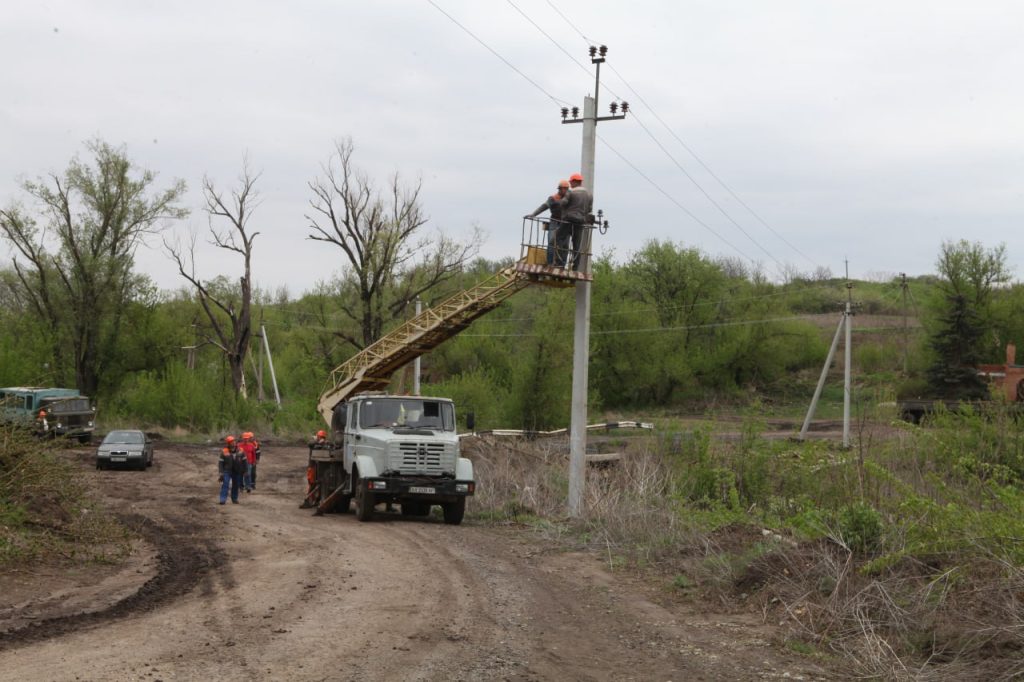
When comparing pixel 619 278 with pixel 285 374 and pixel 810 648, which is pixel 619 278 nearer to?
pixel 285 374

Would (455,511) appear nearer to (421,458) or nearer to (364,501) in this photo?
(421,458)

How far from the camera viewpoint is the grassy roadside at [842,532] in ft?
28.6

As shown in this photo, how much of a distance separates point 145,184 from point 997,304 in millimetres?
53423

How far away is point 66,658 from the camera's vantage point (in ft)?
27.3

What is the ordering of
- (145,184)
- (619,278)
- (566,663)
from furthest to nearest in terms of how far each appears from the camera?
(619,278), (145,184), (566,663)

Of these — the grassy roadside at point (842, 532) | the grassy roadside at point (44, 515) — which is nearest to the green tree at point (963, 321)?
the grassy roadside at point (842, 532)

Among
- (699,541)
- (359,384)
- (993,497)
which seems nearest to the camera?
(993,497)

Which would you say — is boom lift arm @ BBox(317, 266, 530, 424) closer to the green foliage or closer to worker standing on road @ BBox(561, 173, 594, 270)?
worker standing on road @ BBox(561, 173, 594, 270)

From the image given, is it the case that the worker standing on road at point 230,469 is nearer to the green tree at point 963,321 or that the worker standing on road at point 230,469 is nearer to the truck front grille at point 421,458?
the truck front grille at point 421,458

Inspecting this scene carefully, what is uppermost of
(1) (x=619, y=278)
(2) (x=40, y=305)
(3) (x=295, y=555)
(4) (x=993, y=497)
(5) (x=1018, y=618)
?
(1) (x=619, y=278)

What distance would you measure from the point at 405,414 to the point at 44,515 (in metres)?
7.40

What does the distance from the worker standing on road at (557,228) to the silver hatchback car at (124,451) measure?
20741 mm

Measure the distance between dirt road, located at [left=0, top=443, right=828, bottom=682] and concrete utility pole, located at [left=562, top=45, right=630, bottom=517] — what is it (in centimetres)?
216

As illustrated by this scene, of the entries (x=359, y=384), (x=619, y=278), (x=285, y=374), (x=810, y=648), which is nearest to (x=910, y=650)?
(x=810, y=648)
